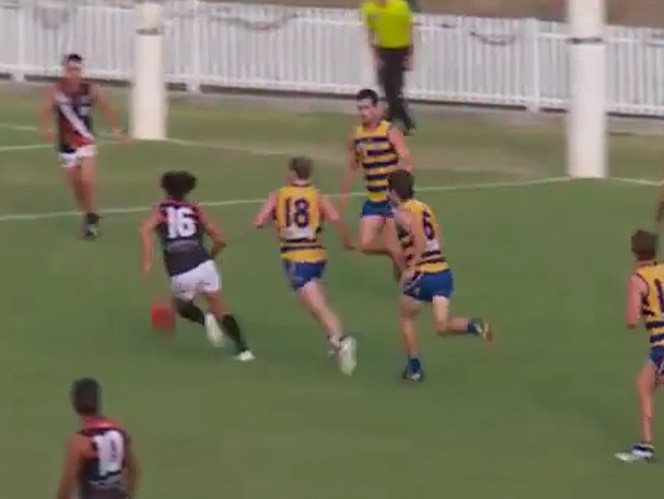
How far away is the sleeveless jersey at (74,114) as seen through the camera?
75.8 ft

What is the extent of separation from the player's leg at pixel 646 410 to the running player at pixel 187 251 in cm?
394

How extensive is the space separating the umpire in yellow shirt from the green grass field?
1132mm

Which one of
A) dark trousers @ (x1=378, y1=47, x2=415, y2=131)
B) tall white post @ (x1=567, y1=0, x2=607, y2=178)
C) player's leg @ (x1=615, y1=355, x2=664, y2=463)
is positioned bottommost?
player's leg @ (x1=615, y1=355, x2=664, y2=463)

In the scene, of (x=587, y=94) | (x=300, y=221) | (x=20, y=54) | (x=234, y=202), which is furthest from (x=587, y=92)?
(x=20, y=54)

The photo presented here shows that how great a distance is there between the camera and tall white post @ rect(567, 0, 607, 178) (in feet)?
87.9

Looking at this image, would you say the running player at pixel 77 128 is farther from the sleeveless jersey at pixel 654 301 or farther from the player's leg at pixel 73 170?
the sleeveless jersey at pixel 654 301

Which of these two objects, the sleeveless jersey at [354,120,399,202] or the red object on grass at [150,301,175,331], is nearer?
the red object on grass at [150,301,175,331]

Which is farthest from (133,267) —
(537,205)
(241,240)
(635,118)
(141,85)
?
(635,118)

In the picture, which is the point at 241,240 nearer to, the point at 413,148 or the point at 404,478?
the point at 413,148

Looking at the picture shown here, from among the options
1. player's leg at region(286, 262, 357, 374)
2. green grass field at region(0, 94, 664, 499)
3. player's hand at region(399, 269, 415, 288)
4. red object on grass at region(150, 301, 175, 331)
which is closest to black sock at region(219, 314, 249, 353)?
green grass field at region(0, 94, 664, 499)

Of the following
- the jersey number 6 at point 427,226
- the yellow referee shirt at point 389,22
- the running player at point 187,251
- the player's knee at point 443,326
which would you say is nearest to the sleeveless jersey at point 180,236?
the running player at point 187,251

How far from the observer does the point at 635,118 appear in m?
31.1

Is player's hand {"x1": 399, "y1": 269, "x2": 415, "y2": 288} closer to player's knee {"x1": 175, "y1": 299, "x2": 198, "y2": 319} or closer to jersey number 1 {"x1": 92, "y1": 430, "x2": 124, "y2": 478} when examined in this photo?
player's knee {"x1": 175, "y1": 299, "x2": 198, "y2": 319}

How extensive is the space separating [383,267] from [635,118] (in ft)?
31.5
